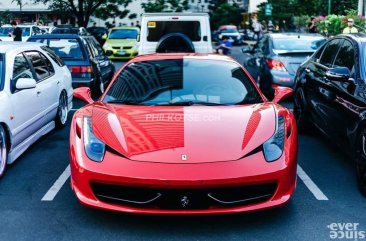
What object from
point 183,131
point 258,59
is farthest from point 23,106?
point 258,59

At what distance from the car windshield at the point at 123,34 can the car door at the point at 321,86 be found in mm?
17678

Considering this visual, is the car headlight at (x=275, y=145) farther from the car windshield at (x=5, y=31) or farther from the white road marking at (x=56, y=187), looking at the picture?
the car windshield at (x=5, y=31)

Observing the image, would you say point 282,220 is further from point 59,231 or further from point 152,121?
point 59,231

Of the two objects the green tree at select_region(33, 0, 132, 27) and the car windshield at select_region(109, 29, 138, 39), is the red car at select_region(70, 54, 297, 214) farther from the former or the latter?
the green tree at select_region(33, 0, 132, 27)

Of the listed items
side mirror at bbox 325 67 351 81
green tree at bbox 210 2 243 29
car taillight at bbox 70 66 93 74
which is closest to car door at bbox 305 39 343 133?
side mirror at bbox 325 67 351 81

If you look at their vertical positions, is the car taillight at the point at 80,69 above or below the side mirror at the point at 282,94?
below

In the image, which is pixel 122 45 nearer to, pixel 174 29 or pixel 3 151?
pixel 174 29

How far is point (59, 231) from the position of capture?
439 centimetres

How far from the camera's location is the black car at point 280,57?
1120 cm

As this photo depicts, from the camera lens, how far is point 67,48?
11.4 meters

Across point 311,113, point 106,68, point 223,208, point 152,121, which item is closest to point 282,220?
point 223,208

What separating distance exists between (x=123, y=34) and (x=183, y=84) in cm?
1988

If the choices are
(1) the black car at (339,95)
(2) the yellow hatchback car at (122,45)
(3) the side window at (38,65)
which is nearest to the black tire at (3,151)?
(3) the side window at (38,65)

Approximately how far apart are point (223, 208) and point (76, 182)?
1.21m
